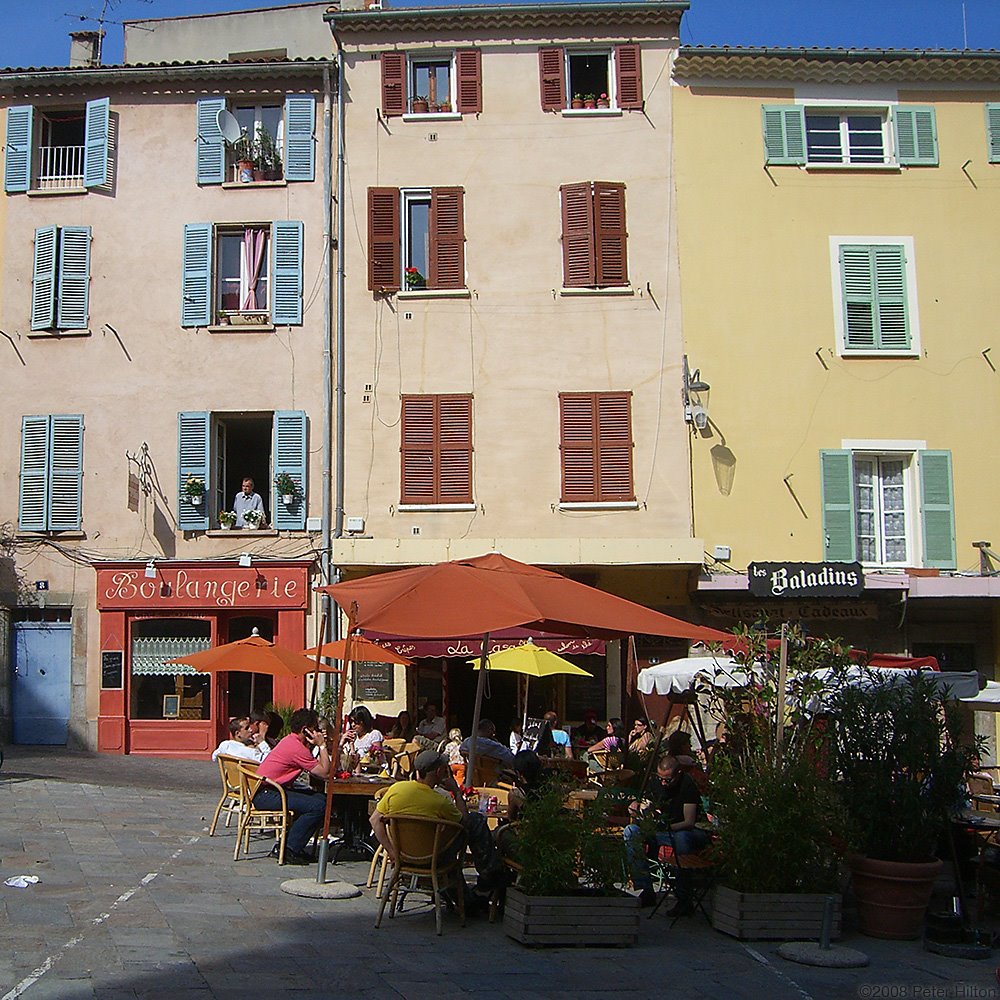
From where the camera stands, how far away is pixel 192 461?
19.4 meters

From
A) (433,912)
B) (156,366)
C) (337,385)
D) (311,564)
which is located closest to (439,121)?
(337,385)

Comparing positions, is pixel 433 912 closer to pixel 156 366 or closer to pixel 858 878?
pixel 858 878

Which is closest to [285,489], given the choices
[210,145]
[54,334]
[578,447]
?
[578,447]

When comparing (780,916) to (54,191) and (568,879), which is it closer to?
(568,879)

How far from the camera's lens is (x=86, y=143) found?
66.9ft

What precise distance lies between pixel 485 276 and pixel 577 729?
7110 millimetres

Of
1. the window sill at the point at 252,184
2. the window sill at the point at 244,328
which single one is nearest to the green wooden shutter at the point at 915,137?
the window sill at the point at 252,184

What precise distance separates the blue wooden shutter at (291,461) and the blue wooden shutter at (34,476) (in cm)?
361

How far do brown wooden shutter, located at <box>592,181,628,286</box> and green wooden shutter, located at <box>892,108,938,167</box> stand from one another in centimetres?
457

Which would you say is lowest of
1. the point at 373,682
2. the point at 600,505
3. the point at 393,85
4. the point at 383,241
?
the point at 373,682

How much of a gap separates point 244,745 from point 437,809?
4768mm

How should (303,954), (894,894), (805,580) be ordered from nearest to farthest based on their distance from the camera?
(303,954) → (894,894) → (805,580)

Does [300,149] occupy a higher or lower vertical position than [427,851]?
higher

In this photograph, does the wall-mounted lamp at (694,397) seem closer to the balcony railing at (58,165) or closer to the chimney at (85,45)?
the balcony railing at (58,165)
